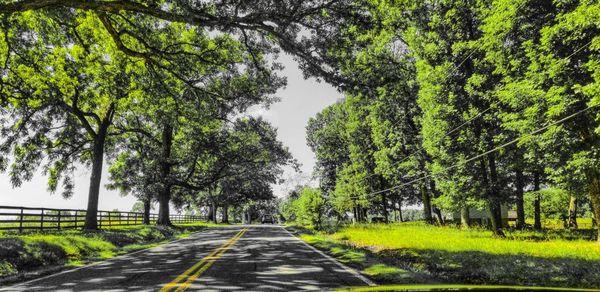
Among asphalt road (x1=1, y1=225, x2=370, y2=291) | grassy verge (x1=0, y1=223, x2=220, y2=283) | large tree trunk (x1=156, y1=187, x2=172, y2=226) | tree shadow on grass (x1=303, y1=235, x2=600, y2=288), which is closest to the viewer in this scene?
asphalt road (x1=1, y1=225, x2=370, y2=291)

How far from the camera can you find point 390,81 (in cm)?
1206

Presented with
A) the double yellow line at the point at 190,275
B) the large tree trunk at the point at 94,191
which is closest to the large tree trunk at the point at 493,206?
the double yellow line at the point at 190,275

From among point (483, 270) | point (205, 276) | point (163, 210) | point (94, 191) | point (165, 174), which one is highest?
point (165, 174)

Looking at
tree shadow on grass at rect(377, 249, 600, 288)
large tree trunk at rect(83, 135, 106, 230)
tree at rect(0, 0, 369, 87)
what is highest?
tree at rect(0, 0, 369, 87)

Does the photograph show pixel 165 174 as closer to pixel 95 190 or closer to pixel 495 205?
pixel 95 190

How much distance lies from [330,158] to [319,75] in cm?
4727

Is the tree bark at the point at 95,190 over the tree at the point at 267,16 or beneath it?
beneath

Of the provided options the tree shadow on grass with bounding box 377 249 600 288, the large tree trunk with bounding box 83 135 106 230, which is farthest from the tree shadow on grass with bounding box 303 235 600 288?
the large tree trunk with bounding box 83 135 106 230

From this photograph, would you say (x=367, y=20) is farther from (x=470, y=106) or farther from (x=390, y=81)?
(x=470, y=106)

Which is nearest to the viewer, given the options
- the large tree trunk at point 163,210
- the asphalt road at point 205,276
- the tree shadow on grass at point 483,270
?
the asphalt road at point 205,276

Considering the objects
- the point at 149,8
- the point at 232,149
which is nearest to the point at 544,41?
the point at 149,8

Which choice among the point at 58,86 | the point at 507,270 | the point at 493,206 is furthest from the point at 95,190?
the point at 493,206

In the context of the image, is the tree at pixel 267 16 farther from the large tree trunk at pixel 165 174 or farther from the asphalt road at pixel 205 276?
the large tree trunk at pixel 165 174

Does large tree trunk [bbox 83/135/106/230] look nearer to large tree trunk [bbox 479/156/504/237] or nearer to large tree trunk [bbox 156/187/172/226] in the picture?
large tree trunk [bbox 156/187/172/226]
